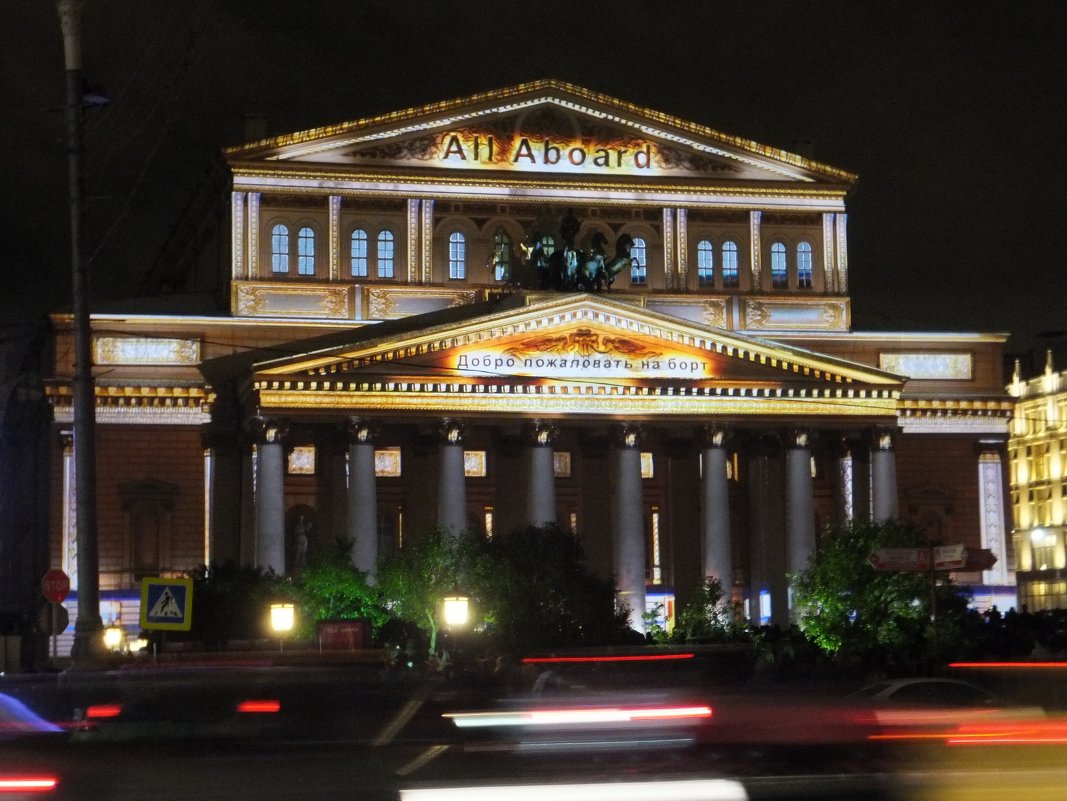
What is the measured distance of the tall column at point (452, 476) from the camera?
67.3 metres

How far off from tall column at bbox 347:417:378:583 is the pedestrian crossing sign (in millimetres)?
34902

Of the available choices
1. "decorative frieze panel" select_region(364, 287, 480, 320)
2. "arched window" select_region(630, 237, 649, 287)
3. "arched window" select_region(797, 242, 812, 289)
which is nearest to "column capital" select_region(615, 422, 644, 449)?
"decorative frieze panel" select_region(364, 287, 480, 320)

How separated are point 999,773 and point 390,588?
149 feet

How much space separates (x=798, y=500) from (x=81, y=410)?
4110cm

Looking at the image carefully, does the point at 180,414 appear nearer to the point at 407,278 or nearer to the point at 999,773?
the point at 407,278

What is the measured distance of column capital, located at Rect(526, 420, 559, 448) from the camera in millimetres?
68375

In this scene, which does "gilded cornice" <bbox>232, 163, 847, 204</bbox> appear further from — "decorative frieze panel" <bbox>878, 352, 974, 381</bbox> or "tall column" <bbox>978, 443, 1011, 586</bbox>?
"tall column" <bbox>978, 443, 1011, 586</bbox>

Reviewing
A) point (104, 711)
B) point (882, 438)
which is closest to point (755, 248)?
point (882, 438)

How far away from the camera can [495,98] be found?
246 feet

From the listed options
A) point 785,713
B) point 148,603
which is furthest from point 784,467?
point 785,713

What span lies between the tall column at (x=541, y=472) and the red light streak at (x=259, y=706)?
5220 cm

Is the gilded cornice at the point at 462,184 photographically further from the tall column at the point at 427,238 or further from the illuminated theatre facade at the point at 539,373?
the tall column at the point at 427,238

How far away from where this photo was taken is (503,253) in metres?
74.1

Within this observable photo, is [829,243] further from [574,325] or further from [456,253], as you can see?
[574,325]
